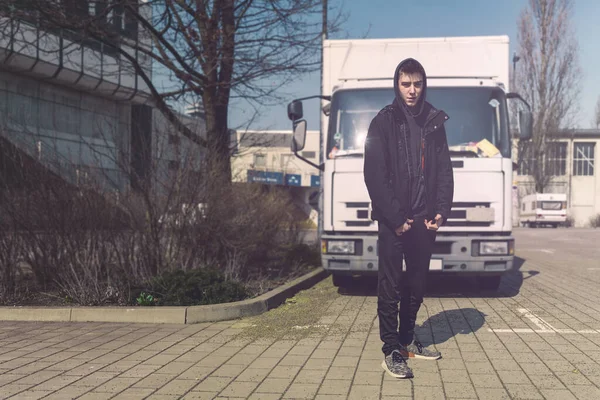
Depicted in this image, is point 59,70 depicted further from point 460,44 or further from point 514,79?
point 514,79

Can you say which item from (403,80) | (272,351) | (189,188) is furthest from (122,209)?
(403,80)

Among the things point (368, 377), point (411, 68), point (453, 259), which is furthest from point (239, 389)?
point (453, 259)

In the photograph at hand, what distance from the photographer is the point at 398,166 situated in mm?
4656

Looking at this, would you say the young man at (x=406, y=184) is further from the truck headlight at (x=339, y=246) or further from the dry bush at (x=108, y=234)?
the truck headlight at (x=339, y=246)

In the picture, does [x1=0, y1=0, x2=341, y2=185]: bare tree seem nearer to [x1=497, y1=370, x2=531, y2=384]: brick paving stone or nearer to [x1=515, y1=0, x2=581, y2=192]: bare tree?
[x1=497, y1=370, x2=531, y2=384]: brick paving stone

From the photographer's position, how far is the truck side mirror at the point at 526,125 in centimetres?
852

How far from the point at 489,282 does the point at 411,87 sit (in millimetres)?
4898

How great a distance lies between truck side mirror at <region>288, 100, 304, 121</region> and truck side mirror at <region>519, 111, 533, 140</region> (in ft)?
9.97

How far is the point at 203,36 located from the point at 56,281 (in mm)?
5326

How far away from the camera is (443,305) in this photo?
768 cm

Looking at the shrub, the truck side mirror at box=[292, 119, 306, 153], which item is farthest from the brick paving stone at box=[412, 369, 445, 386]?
the truck side mirror at box=[292, 119, 306, 153]

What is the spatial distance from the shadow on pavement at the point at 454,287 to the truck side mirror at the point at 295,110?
2572 millimetres

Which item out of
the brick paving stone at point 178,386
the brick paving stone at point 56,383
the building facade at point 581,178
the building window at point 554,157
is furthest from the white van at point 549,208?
the brick paving stone at point 56,383

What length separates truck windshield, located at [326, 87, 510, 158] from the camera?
803cm
